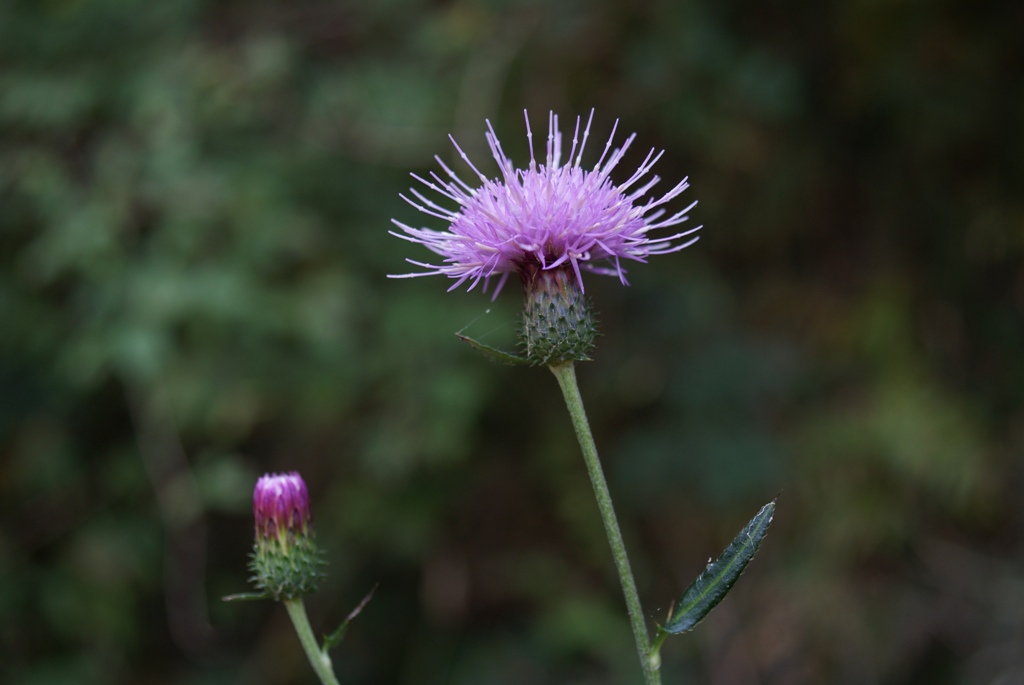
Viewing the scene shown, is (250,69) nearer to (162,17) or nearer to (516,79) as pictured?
(162,17)

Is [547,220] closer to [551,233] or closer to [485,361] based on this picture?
[551,233]

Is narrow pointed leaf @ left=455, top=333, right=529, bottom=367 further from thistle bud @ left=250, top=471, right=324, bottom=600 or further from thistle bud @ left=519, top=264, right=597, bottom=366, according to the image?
thistle bud @ left=250, top=471, right=324, bottom=600

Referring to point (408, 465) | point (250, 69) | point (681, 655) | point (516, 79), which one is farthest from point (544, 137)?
point (681, 655)

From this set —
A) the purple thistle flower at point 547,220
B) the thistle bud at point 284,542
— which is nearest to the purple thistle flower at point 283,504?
the thistle bud at point 284,542

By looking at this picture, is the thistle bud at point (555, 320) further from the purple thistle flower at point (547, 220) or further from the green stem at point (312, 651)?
the green stem at point (312, 651)

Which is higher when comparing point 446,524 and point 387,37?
point 387,37

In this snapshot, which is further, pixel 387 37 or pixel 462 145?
pixel 387 37

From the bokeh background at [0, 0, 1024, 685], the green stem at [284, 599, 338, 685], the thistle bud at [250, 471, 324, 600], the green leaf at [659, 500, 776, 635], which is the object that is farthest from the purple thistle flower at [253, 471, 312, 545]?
the bokeh background at [0, 0, 1024, 685]
